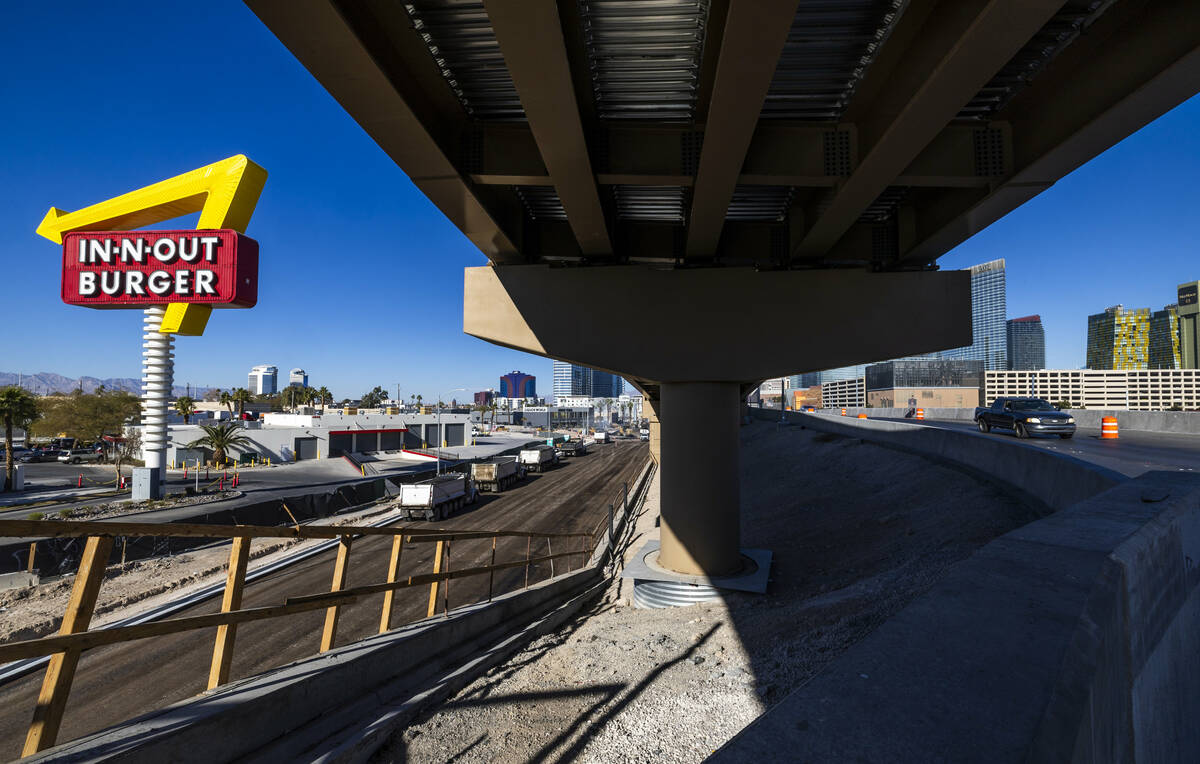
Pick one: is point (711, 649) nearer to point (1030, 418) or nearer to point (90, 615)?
point (90, 615)

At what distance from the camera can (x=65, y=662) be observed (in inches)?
107

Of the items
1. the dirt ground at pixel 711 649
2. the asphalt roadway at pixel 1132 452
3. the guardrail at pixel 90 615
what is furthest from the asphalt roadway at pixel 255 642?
the asphalt roadway at pixel 1132 452

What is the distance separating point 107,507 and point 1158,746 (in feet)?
111

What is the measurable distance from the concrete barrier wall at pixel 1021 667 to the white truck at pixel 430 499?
23.8 meters

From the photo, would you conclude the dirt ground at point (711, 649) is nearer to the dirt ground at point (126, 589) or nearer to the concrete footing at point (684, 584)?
the concrete footing at point (684, 584)

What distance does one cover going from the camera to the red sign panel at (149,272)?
85.8 feet

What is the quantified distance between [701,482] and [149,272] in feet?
95.5

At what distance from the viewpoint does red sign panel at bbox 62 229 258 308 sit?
85.8 ft

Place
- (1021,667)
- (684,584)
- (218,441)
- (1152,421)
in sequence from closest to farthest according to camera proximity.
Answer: (1021,667), (684,584), (1152,421), (218,441)

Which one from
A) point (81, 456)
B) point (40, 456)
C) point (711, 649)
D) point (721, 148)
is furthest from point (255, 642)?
point (40, 456)

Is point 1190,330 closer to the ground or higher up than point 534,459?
higher up

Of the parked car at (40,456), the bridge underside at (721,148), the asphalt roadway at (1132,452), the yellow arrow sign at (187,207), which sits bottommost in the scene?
Answer: the parked car at (40,456)

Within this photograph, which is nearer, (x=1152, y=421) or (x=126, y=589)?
(x=126, y=589)

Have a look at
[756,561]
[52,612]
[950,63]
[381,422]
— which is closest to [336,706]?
[950,63]
